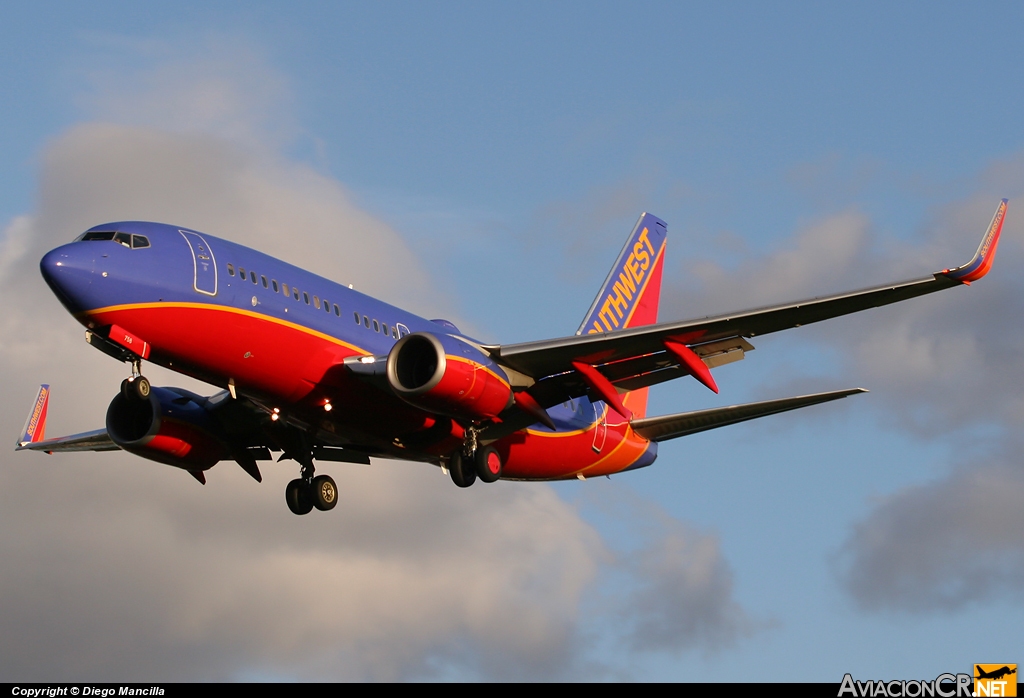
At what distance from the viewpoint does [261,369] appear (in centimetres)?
3195

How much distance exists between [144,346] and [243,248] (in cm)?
369

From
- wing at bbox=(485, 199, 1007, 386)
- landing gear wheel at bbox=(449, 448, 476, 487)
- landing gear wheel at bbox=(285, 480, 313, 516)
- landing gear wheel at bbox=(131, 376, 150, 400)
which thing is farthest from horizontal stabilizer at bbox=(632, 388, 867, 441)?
landing gear wheel at bbox=(131, 376, 150, 400)

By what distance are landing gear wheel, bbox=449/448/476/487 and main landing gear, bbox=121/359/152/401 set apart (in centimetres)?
837

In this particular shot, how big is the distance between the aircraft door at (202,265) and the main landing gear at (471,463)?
26.9 ft

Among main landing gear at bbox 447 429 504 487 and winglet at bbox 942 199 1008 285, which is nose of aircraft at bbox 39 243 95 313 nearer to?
main landing gear at bbox 447 429 504 487

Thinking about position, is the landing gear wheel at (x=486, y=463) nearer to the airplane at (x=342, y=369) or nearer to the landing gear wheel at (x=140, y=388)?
the airplane at (x=342, y=369)

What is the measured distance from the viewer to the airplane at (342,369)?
30.2m

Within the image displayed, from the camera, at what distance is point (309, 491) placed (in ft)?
126

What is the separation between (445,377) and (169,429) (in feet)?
29.6

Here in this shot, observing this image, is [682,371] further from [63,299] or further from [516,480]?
[63,299]

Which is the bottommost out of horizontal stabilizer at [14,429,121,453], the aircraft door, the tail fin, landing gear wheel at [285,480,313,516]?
landing gear wheel at [285,480,313,516]

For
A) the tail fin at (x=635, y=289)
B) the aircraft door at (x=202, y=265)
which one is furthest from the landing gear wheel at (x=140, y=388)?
the tail fin at (x=635, y=289)

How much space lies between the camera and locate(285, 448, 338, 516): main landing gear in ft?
126

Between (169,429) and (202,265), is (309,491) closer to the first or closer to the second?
(169,429)
